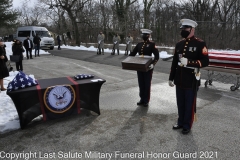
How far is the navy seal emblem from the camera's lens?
421 cm

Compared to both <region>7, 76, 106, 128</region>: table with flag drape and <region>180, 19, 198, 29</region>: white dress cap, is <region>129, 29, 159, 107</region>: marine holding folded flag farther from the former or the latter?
<region>180, 19, 198, 29</region>: white dress cap

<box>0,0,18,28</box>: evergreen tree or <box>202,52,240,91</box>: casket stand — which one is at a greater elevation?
<box>0,0,18,28</box>: evergreen tree

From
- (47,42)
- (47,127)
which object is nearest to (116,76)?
(47,127)

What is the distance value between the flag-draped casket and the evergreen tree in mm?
24570

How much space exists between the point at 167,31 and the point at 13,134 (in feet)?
59.3

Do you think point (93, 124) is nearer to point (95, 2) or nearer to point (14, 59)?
point (14, 59)

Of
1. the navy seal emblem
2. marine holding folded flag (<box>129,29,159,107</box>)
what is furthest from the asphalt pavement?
marine holding folded flag (<box>129,29,159,107</box>)

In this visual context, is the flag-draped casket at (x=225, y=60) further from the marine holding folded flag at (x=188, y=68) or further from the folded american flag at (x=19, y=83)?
the folded american flag at (x=19, y=83)

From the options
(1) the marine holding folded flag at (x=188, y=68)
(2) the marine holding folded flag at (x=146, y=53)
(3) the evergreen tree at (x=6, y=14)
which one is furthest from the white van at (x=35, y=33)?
(1) the marine holding folded flag at (x=188, y=68)

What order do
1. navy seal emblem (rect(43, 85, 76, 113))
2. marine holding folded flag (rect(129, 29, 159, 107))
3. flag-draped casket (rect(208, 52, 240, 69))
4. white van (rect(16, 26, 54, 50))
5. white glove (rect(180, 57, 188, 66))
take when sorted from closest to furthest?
white glove (rect(180, 57, 188, 66)) < navy seal emblem (rect(43, 85, 76, 113)) < marine holding folded flag (rect(129, 29, 159, 107)) < flag-draped casket (rect(208, 52, 240, 69)) < white van (rect(16, 26, 54, 50))

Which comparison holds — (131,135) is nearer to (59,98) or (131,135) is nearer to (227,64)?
(59,98)

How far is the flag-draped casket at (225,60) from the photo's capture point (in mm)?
6571

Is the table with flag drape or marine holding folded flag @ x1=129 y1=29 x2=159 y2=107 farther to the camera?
marine holding folded flag @ x1=129 y1=29 x2=159 y2=107

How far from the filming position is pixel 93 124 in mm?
4383
